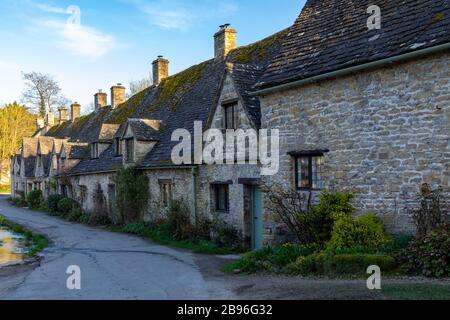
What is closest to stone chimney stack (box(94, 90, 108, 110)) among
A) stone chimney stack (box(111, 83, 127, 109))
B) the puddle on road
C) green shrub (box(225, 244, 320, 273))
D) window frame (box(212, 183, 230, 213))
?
stone chimney stack (box(111, 83, 127, 109))

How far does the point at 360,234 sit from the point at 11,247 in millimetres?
14064

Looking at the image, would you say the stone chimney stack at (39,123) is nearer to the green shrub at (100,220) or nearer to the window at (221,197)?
the green shrub at (100,220)

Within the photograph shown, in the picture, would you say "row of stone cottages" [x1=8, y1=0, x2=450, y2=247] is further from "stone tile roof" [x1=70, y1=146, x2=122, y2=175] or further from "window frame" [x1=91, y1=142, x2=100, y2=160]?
"window frame" [x1=91, y1=142, x2=100, y2=160]

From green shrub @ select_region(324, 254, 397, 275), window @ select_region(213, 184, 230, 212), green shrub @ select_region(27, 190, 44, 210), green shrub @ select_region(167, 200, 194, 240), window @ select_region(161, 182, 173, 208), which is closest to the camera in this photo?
green shrub @ select_region(324, 254, 397, 275)

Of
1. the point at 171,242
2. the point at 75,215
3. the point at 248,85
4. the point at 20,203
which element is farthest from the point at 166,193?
the point at 20,203

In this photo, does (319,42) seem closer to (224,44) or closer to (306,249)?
(306,249)

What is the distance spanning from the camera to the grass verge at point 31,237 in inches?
633

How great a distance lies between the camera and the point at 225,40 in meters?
22.2

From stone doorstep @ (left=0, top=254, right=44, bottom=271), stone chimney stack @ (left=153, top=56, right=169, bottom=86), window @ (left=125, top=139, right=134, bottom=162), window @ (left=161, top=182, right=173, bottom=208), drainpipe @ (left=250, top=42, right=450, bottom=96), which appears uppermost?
stone chimney stack @ (left=153, top=56, right=169, bottom=86)

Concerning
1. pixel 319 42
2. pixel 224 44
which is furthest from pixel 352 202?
pixel 224 44

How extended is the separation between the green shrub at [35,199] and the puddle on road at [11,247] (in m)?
14.2

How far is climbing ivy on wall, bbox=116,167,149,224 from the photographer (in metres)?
20.8

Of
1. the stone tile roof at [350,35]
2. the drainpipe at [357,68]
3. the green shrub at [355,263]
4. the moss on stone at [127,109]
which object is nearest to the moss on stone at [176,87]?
the moss on stone at [127,109]

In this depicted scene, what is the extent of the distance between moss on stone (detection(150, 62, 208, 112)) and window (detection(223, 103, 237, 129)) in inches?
295
